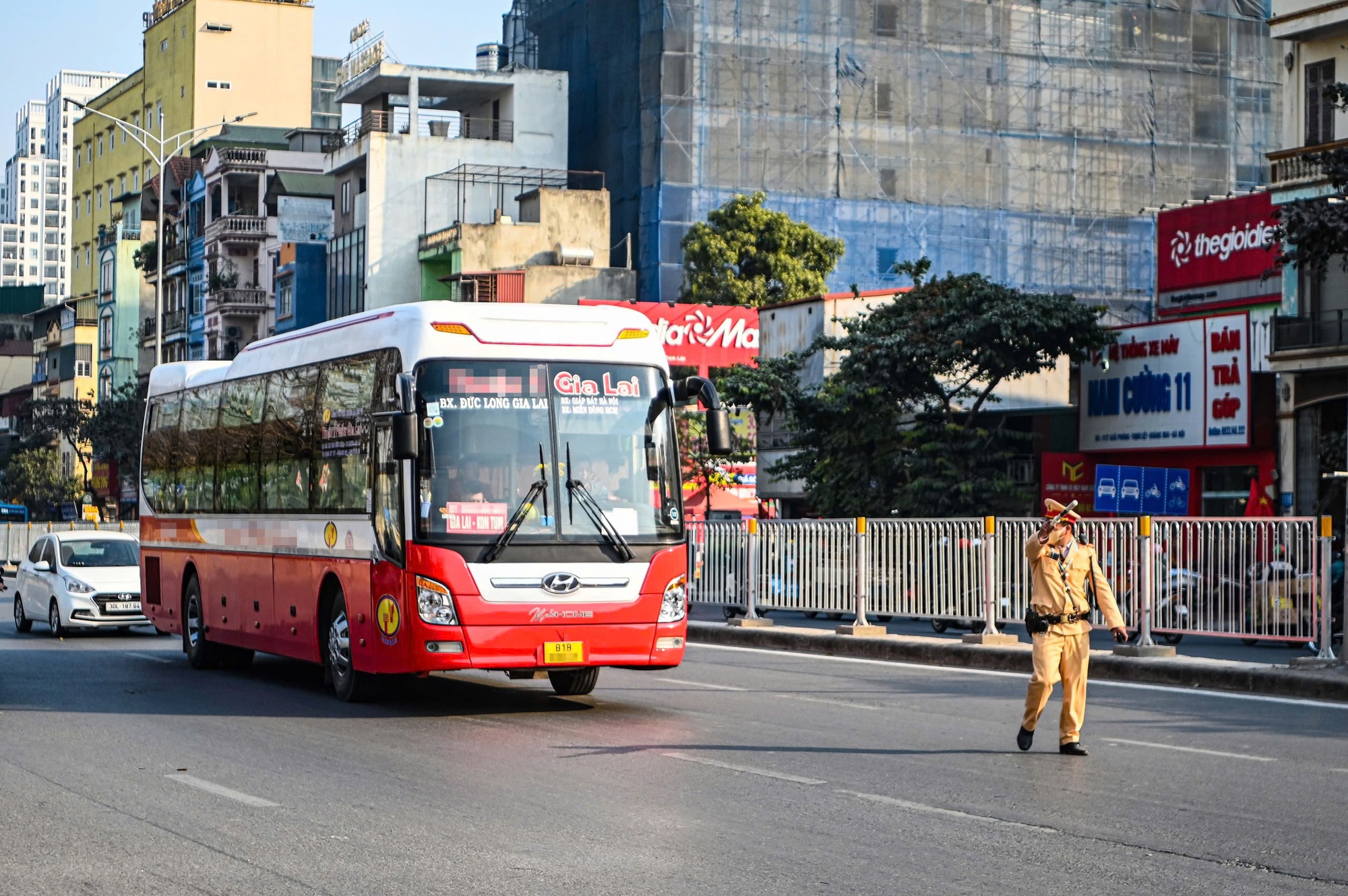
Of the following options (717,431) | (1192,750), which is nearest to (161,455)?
(717,431)

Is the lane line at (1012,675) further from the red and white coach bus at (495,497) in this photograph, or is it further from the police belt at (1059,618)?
the red and white coach bus at (495,497)

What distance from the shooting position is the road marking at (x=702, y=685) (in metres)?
18.0

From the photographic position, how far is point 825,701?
662 inches

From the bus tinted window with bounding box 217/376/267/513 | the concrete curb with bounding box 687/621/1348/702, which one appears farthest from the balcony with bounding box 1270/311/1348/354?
the bus tinted window with bounding box 217/376/267/513

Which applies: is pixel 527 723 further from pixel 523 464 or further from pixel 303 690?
pixel 303 690

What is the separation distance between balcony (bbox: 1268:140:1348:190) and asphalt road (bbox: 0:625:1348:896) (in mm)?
23559

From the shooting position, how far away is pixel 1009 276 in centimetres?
6775

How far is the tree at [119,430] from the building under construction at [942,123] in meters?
24.8

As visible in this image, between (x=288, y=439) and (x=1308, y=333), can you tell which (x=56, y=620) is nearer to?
(x=288, y=439)

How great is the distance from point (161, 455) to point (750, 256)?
38.0m

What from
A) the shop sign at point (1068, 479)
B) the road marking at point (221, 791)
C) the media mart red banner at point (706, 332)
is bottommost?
the road marking at point (221, 791)

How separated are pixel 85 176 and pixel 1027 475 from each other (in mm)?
92540

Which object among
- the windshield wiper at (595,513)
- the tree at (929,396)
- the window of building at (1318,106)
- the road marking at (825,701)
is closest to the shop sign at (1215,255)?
the window of building at (1318,106)

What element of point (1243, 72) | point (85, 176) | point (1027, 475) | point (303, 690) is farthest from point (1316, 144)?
point (85, 176)
